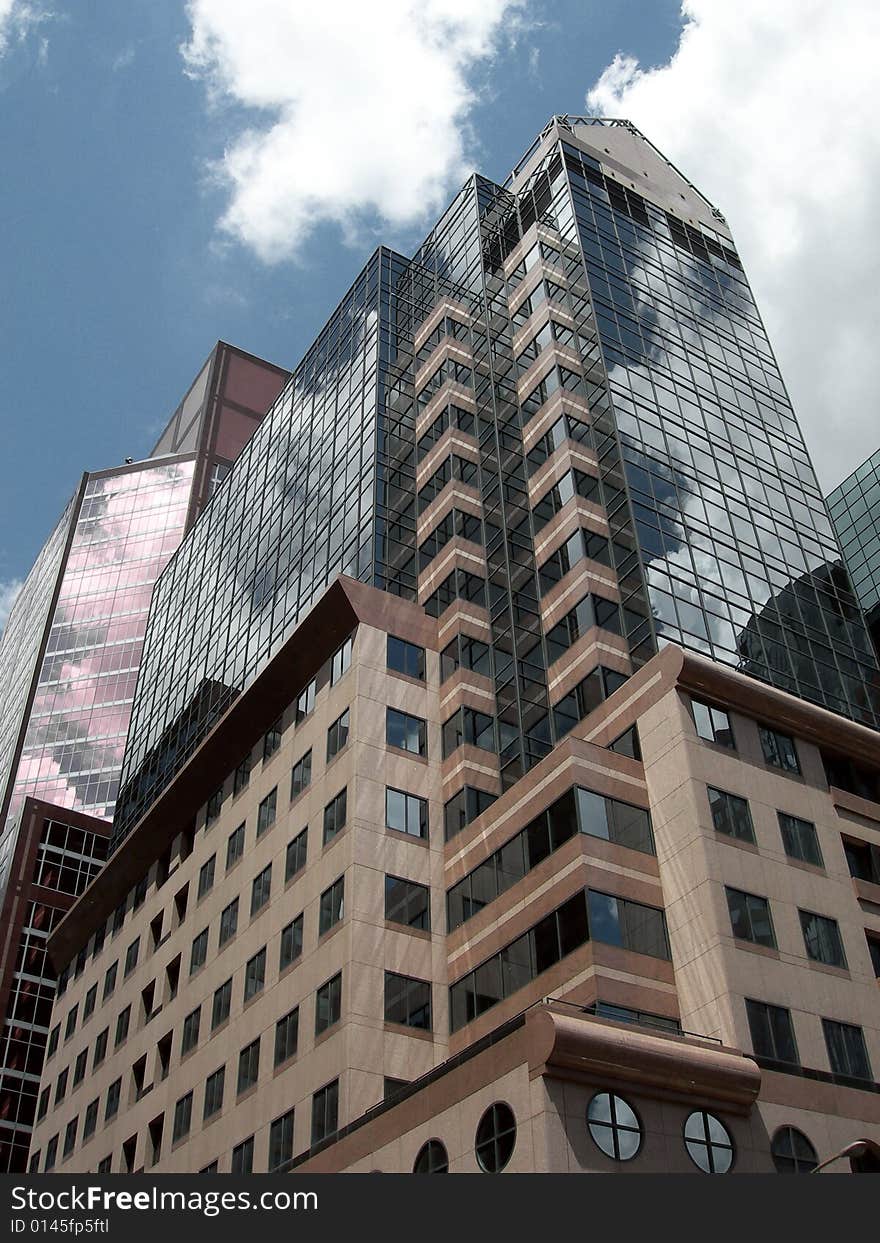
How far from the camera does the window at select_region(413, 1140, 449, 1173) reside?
3947 centimetres

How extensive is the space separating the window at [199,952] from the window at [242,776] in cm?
741

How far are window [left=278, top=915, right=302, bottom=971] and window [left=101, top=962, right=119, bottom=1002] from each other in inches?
933

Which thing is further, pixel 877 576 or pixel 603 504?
pixel 877 576

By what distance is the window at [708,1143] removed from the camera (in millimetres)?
37938

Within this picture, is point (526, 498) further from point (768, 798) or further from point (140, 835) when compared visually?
point (140, 835)

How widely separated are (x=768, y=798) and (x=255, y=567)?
40.2 meters

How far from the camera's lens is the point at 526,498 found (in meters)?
63.7

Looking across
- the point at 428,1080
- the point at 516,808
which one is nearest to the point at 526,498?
the point at 516,808

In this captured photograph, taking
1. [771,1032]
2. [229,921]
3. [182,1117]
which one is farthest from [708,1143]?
[229,921]

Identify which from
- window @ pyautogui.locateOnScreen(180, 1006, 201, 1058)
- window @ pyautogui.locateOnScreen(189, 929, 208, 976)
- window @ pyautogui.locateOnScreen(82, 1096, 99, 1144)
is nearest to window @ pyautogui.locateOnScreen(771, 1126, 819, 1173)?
window @ pyautogui.locateOnScreen(180, 1006, 201, 1058)

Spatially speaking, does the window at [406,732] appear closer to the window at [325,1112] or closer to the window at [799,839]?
the window at [325,1112]

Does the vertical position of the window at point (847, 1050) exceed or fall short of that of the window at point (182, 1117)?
it falls short

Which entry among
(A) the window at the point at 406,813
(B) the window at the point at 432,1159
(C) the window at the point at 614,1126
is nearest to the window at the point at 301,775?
(A) the window at the point at 406,813

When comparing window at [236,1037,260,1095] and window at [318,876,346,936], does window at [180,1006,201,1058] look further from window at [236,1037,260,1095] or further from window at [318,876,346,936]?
window at [318,876,346,936]
